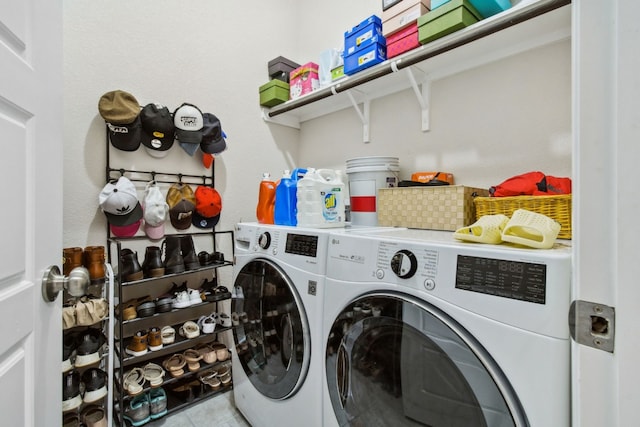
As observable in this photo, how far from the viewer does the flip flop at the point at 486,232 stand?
771mm

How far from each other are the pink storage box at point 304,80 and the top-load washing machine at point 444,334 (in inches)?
54.5

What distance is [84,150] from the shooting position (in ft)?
5.19

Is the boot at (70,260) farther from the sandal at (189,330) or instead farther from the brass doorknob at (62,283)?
the brass doorknob at (62,283)

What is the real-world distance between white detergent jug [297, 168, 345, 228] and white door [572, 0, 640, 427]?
99cm

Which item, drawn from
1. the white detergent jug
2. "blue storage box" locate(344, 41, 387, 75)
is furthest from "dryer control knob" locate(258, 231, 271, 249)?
"blue storage box" locate(344, 41, 387, 75)

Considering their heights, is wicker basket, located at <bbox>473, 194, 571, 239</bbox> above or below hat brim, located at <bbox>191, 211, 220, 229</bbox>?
above

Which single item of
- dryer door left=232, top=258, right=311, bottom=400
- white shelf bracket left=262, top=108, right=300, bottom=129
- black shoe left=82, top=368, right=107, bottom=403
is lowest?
black shoe left=82, top=368, right=107, bottom=403

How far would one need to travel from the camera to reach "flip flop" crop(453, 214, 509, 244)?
0.77 metres

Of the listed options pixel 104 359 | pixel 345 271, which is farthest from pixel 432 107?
pixel 104 359

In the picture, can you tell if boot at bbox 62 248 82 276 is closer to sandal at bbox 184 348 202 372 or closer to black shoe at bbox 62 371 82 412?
black shoe at bbox 62 371 82 412

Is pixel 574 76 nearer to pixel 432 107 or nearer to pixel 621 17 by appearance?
pixel 621 17

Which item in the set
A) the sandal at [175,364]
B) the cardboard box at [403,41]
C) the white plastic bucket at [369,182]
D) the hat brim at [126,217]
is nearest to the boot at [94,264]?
the hat brim at [126,217]

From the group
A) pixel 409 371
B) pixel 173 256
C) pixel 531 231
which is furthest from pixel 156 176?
pixel 531 231

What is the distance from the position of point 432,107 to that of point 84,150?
6.33ft
